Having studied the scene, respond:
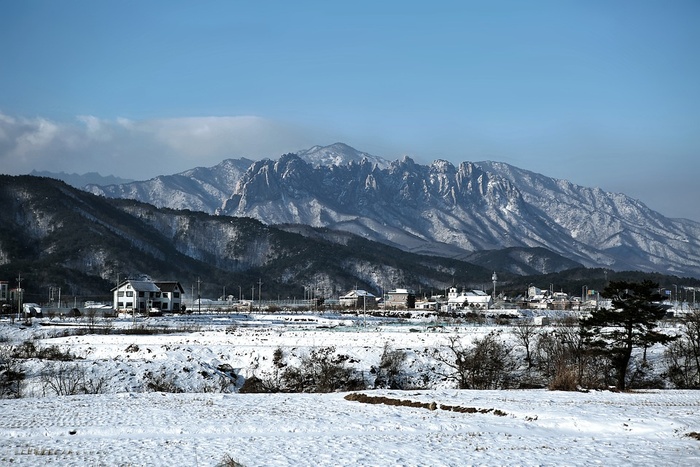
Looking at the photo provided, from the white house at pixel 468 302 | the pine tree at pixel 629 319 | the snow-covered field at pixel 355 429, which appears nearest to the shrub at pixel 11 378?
the snow-covered field at pixel 355 429

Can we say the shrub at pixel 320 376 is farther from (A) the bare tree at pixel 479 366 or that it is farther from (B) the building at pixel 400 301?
(B) the building at pixel 400 301

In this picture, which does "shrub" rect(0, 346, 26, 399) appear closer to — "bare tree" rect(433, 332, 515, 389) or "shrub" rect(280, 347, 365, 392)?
"shrub" rect(280, 347, 365, 392)

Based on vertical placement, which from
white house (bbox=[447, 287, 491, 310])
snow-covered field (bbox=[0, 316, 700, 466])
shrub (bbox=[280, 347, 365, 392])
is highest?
white house (bbox=[447, 287, 491, 310])

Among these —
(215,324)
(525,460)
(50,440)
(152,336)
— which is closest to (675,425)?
(525,460)

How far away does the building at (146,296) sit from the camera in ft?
428

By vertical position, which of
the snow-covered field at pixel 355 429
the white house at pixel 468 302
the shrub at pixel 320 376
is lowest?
the shrub at pixel 320 376

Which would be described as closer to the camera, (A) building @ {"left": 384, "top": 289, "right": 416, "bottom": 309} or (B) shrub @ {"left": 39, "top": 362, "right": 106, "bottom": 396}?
(B) shrub @ {"left": 39, "top": 362, "right": 106, "bottom": 396}

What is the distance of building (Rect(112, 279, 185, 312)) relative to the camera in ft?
428

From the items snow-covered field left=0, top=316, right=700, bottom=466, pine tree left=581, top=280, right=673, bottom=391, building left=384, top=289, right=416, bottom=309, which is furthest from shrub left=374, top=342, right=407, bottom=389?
building left=384, top=289, right=416, bottom=309

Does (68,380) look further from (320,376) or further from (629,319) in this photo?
(629,319)

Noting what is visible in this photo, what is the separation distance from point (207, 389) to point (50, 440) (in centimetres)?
2554

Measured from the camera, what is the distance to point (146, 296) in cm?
13112

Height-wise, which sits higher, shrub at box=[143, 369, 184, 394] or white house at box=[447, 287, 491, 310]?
white house at box=[447, 287, 491, 310]

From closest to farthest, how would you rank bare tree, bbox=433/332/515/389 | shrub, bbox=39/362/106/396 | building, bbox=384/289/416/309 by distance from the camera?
shrub, bbox=39/362/106/396 → bare tree, bbox=433/332/515/389 → building, bbox=384/289/416/309
